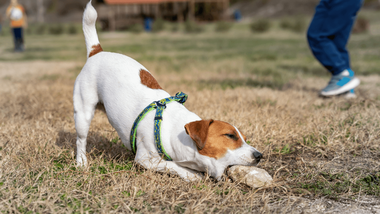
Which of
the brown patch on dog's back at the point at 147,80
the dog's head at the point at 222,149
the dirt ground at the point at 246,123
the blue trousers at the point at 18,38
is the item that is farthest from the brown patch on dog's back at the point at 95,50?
the blue trousers at the point at 18,38

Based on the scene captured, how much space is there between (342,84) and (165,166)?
11.5ft

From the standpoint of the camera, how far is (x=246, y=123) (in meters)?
3.63

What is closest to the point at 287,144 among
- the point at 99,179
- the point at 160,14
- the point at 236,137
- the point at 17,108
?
the point at 236,137

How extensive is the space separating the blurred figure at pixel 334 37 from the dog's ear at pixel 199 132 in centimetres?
338

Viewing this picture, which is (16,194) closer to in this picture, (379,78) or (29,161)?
(29,161)

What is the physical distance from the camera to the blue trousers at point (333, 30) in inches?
187

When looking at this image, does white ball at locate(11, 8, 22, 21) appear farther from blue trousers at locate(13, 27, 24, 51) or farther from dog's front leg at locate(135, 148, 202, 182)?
dog's front leg at locate(135, 148, 202, 182)

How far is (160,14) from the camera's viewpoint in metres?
37.2

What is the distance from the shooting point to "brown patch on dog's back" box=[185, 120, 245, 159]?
222 centimetres

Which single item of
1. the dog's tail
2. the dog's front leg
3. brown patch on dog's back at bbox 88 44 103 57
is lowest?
the dog's front leg

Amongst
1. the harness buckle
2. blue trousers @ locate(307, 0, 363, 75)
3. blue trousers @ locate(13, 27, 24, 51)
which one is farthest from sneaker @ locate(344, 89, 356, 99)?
blue trousers @ locate(13, 27, 24, 51)

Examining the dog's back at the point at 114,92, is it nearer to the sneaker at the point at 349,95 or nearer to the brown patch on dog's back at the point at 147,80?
the brown patch on dog's back at the point at 147,80

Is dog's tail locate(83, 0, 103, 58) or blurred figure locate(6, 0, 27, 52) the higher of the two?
dog's tail locate(83, 0, 103, 58)

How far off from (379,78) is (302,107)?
10.9ft
